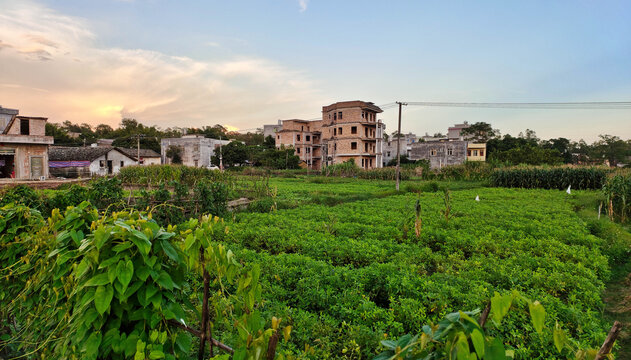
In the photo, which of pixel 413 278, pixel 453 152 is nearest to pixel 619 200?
pixel 413 278

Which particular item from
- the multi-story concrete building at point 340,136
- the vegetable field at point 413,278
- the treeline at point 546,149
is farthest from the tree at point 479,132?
the vegetable field at point 413,278

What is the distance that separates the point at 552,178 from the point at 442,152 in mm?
33601

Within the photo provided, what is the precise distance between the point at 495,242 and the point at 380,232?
3165mm

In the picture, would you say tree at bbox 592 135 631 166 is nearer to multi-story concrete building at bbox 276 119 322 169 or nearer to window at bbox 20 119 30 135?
multi-story concrete building at bbox 276 119 322 169

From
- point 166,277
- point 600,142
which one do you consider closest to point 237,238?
point 166,277

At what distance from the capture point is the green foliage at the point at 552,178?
30172mm

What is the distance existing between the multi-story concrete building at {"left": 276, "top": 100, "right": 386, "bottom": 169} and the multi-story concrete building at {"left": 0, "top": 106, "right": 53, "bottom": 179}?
38998 millimetres

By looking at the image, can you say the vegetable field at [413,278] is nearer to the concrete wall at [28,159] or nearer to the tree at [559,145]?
the concrete wall at [28,159]

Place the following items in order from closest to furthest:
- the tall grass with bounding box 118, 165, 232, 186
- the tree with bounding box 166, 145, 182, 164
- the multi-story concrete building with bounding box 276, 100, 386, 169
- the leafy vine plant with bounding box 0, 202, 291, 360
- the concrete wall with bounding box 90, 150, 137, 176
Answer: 1. the leafy vine plant with bounding box 0, 202, 291, 360
2. the tall grass with bounding box 118, 165, 232, 186
3. the concrete wall with bounding box 90, 150, 137, 176
4. the multi-story concrete building with bounding box 276, 100, 386, 169
5. the tree with bounding box 166, 145, 182, 164

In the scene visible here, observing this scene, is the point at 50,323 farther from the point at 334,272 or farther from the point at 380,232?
the point at 380,232

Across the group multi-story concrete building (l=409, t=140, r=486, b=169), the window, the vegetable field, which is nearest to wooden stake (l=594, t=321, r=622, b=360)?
the vegetable field

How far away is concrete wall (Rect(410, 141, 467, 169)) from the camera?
62000 mm

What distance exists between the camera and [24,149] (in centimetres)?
3014

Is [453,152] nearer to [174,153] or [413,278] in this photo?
[174,153]
